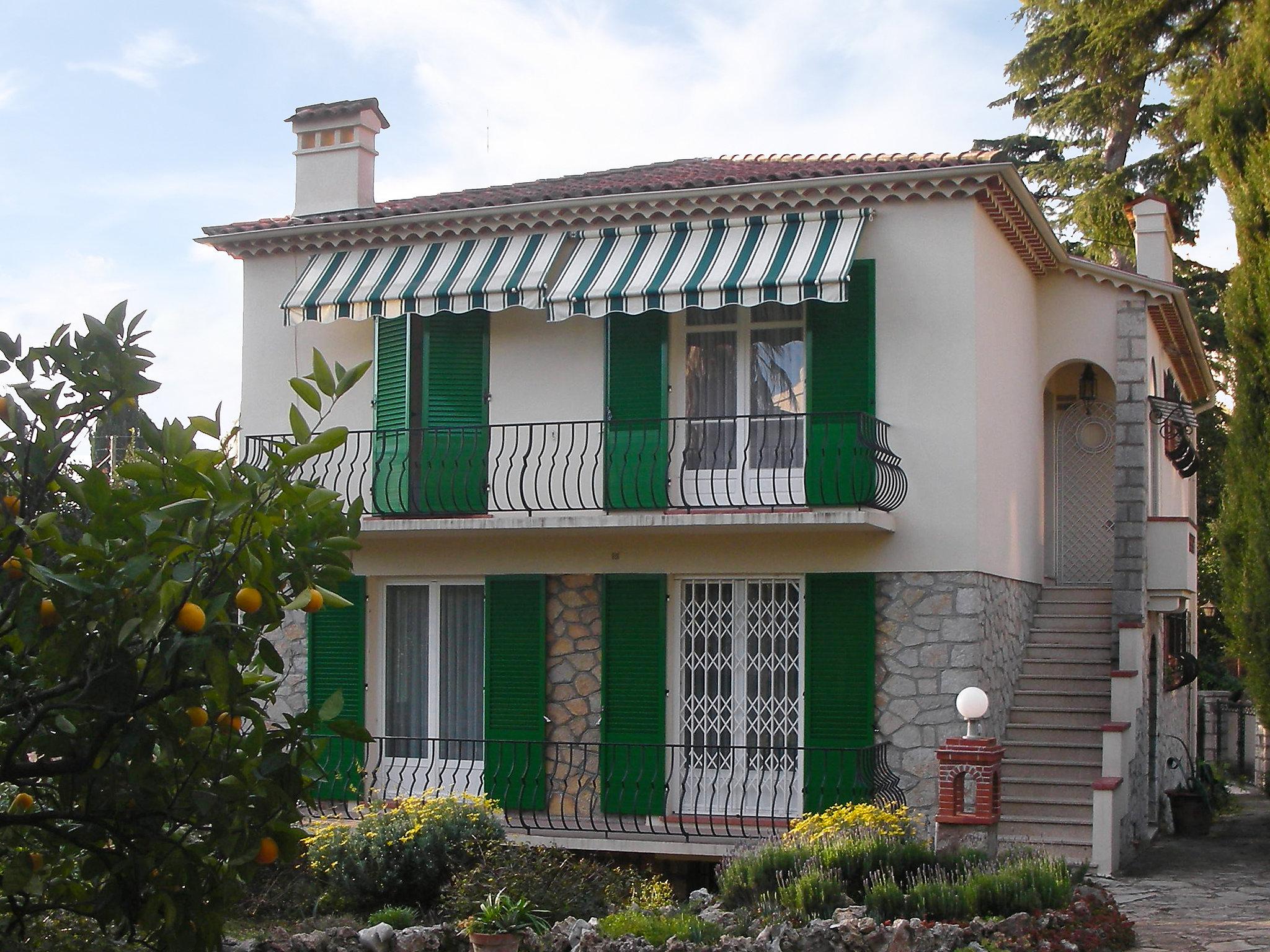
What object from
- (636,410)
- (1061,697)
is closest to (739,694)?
(636,410)

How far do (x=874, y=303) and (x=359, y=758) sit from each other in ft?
22.9

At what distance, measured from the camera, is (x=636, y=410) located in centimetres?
1454

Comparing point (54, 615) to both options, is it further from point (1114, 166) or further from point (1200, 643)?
point (1200, 643)

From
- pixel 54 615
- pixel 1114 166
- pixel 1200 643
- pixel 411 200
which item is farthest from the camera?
pixel 1200 643

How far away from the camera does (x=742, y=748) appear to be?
45.0 feet

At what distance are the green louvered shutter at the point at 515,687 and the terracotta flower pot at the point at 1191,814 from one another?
7.21 metres

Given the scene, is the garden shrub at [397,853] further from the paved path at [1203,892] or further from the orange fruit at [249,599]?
the orange fruit at [249,599]

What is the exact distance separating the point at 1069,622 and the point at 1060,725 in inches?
81.2

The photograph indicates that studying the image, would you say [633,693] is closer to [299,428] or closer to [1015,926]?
[1015,926]

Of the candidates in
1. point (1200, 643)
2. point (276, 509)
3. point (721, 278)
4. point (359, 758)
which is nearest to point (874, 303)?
point (721, 278)

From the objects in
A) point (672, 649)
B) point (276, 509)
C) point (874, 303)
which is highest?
point (874, 303)

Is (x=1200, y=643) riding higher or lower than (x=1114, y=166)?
lower

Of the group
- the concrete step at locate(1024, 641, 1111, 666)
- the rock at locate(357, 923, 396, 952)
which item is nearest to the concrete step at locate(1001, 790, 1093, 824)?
the concrete step at locate(1024, 641, 1111, 666)

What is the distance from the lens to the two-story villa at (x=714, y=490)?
13.6 meters
